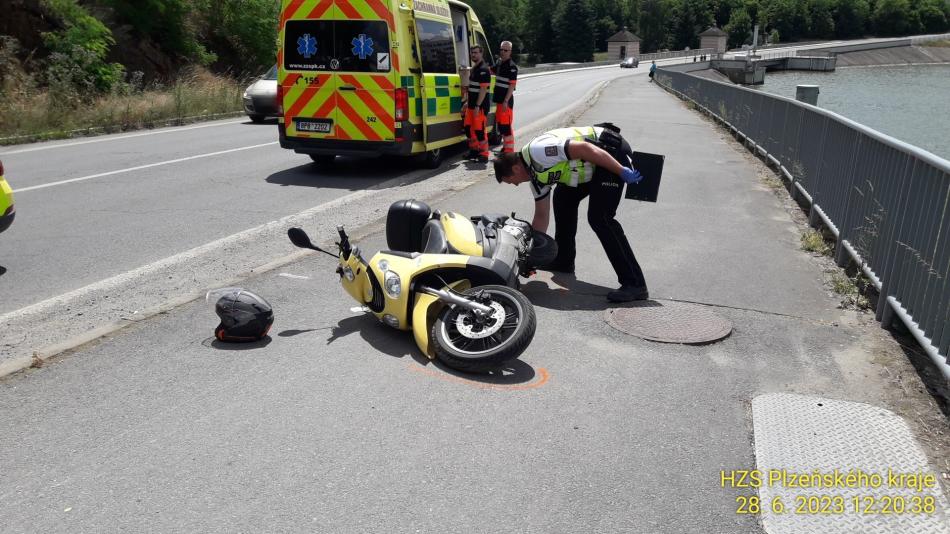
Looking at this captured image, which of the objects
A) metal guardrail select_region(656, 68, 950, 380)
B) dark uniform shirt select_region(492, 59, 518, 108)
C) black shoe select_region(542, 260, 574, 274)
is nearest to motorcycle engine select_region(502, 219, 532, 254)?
black shoe select_region(542, 260, 574, 274)

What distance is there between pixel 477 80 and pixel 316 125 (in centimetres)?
294

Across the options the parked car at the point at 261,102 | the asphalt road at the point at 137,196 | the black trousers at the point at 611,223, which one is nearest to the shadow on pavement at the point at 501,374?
the black trousers at the point at 611,223

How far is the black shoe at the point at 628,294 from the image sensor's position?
5.71 m

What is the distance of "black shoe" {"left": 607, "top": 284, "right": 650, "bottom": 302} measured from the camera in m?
5.71

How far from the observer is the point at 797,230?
327 inches

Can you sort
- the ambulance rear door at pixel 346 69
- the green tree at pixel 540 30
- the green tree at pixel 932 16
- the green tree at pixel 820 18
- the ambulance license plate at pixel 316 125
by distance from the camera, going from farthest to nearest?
the green tree at pixel 820 18 → the green tree at pixel 932 16 → the green tree at pixel 540 30 → the ambulance license plate at pixel 316 125 → the ambulance rear door at pixel 346 69

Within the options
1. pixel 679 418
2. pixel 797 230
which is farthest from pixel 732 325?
pixel 797 230

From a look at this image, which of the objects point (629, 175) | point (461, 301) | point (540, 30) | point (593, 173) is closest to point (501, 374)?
point (461, 301)

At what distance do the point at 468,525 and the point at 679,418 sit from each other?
143 centimetres

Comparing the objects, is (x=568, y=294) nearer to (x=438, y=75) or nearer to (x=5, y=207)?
(x=5, y=207)

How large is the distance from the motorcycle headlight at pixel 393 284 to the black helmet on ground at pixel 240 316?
771 mm

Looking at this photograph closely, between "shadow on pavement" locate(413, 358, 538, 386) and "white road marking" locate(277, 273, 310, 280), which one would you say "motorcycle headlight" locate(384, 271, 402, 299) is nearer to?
"shadow on pavement" locate(413, 358, 538, 386)

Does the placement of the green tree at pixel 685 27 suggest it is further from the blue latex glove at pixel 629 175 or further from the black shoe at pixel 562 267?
the blue latex glove at pixel 629 175

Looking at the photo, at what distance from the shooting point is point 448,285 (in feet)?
15.1
